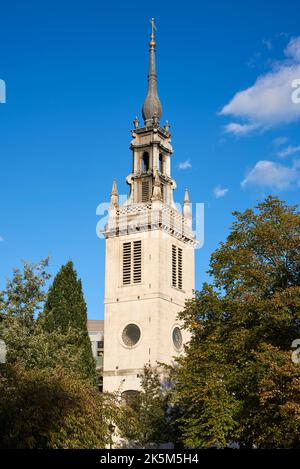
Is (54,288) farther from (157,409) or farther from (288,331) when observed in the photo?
(288,331)

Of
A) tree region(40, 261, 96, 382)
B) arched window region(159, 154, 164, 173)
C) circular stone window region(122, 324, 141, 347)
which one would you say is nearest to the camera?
A: tree region(40, 261, 96, 382)

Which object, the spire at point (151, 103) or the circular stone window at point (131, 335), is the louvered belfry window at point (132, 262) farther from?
the spire at point (151, 103)

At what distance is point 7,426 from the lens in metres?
28.7

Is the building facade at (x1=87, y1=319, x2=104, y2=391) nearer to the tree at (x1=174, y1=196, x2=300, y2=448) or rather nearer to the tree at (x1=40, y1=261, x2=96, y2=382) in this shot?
the tree at (x1=40, y1=261, x2=96, y2=382)

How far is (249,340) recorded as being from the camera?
1406 inches

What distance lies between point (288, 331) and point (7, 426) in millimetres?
13222

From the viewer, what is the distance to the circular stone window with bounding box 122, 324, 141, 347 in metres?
62.9

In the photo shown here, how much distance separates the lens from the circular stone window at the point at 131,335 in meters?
62.9

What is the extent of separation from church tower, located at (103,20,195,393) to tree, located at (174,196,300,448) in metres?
21.4

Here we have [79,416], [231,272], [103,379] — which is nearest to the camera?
[79,416]

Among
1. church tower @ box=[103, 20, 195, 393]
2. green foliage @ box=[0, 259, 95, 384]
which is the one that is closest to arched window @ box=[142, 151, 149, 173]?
church tower @ box=[103, 20, 195, 393]

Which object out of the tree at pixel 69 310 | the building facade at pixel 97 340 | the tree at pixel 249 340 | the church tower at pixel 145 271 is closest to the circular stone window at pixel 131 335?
the church tower at pixel 145 271

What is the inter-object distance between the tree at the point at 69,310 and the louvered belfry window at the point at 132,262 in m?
5.67
